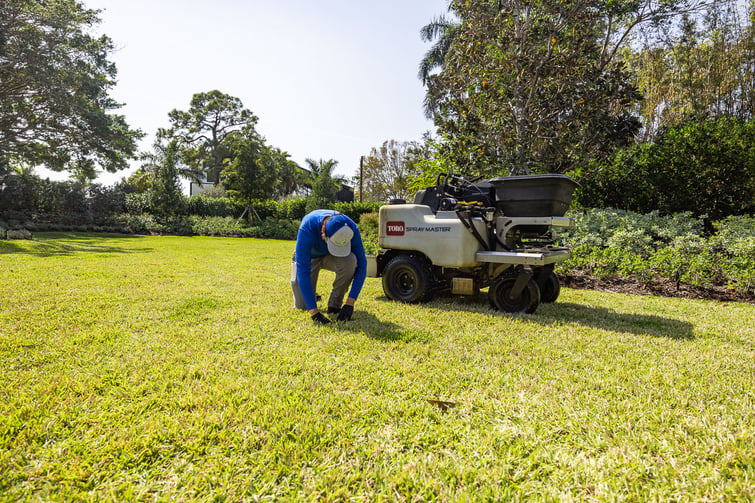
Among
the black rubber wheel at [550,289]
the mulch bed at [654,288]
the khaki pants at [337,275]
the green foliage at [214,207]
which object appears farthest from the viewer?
the green foliage at [214,207]

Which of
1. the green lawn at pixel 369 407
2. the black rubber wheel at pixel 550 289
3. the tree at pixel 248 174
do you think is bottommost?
the green lawn at pixel 369 407

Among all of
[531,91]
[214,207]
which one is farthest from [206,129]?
[531,91]

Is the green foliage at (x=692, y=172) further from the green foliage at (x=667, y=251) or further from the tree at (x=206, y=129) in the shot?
the tree at (x=206, y=129)

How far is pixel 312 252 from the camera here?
4.36m

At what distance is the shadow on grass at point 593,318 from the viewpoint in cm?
374

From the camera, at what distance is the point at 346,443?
1789mm

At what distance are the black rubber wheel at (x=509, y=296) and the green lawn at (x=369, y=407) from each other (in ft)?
0.89

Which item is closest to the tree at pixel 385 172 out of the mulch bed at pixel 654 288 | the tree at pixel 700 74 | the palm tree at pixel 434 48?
the palm tree at pixel 434 48

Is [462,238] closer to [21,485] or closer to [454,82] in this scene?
[21,485]

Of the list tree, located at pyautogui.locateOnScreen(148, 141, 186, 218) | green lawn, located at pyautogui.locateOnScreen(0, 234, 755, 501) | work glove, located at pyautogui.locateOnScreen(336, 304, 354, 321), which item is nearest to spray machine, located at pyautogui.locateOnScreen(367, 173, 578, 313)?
green lawn, located at pyautogui.locateOnScreen(0, 234, 755, 501)

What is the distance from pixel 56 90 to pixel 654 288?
21.5m

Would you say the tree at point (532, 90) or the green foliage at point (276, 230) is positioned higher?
the tree at point (532, 90)

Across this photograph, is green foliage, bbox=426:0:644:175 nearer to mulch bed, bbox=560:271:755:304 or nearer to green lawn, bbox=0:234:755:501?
mulch bed, bbox=560:271:755:304

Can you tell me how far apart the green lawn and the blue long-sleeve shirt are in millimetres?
350
